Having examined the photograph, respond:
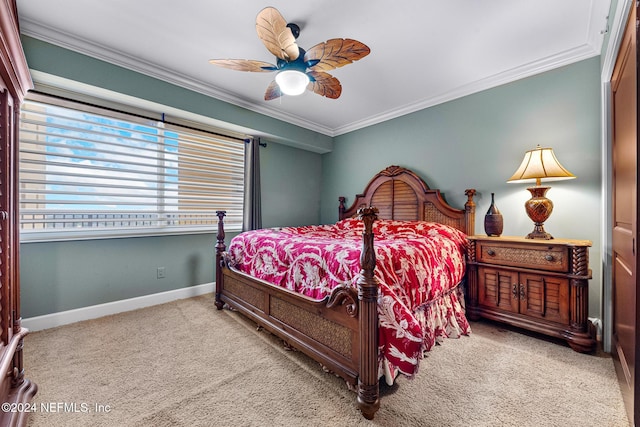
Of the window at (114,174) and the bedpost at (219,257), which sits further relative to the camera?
the bedpost at (219,257)

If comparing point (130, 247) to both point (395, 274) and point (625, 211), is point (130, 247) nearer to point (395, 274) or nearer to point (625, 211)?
point (395, 274)

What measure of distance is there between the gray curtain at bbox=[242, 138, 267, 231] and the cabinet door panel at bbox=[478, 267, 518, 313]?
2697mm

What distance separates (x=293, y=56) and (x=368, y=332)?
73.0 inches

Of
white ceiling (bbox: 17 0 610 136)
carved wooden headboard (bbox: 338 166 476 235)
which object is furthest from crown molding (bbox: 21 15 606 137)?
carved wooden headboard (bbox: 338 166 476 235)

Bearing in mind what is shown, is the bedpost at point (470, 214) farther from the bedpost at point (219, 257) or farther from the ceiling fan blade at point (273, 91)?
the bedpost at point (219, 257)

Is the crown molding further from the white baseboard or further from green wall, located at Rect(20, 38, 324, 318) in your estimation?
the white baseboard

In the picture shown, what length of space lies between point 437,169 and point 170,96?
122 inches

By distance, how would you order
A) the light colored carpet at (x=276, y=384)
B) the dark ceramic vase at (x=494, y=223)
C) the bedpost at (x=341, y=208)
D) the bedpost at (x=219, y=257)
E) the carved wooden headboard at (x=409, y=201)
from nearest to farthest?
the light colored carpet at (x=276, y=384) → the dark ceramic vase at (x=494, y=223) → the bedpost at (x=219, y=257) → the carved wooden headboard at (x=409, y=201) → the bedpost at (x=341, y=208)

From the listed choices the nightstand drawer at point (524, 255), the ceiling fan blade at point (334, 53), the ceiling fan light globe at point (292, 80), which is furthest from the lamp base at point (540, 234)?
the ceiling fan light globe at point (292, 80)

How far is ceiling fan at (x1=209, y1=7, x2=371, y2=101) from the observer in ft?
5.55

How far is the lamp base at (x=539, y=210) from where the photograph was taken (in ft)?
7.42

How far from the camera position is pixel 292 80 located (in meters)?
1.98

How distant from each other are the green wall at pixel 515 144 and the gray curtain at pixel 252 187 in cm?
178

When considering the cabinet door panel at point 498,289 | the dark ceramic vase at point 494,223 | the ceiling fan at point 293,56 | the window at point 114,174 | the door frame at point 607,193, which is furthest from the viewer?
the dark ceramic vase at point 494,223
